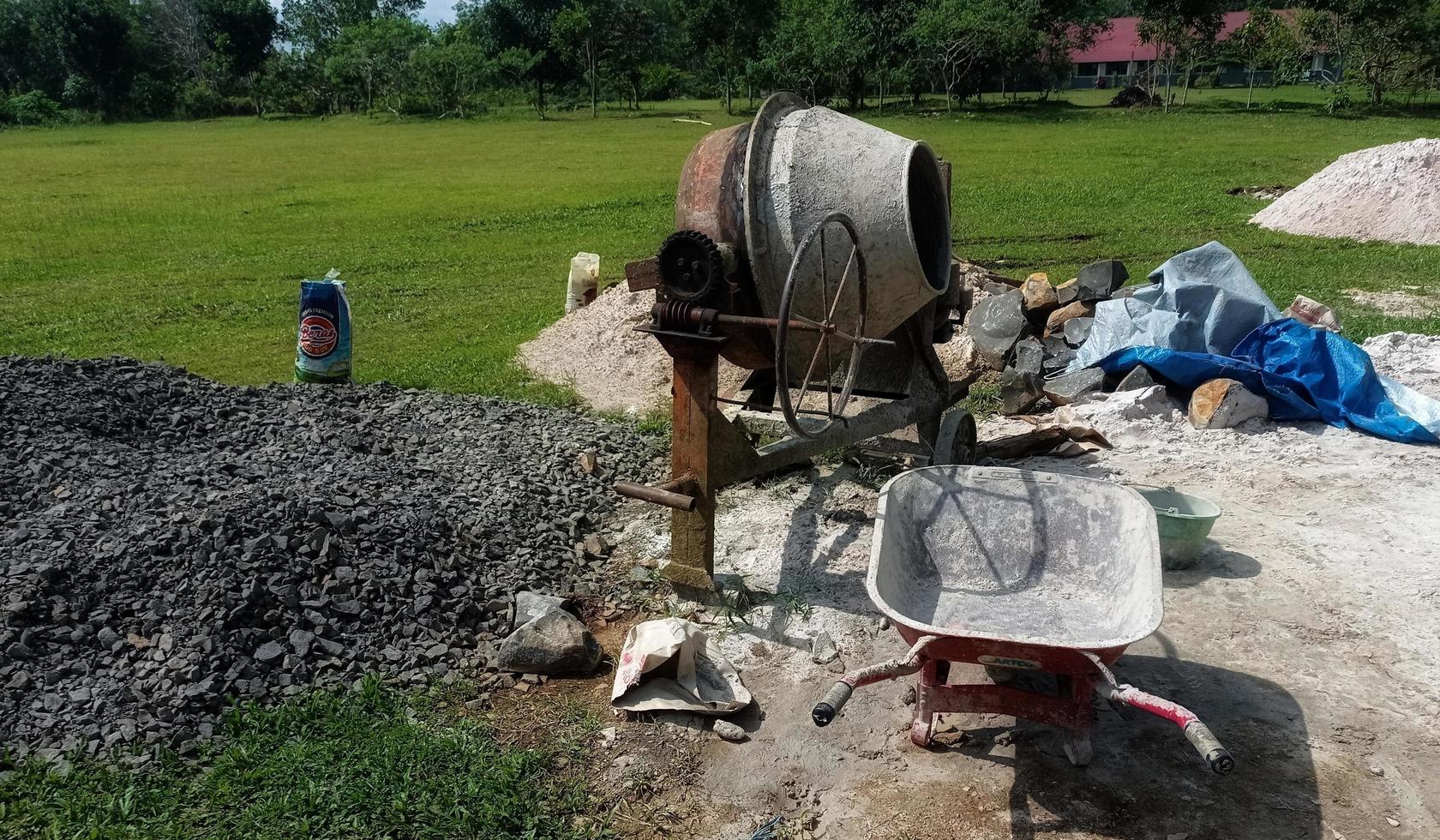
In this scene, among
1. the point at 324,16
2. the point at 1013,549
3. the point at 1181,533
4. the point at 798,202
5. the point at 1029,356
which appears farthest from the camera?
the point at 324,16

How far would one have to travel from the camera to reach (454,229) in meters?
15.4

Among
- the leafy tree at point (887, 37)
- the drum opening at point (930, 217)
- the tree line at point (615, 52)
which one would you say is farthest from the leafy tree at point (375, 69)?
the drum opening at point (930, 217)

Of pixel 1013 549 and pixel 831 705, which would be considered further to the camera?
pixel 1013 549

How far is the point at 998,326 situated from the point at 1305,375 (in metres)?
2.06

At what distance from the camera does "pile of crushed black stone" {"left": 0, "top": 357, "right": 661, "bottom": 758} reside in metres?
3.62

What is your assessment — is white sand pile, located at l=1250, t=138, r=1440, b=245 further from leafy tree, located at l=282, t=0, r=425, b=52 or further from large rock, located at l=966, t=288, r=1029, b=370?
leafy tree, located at l=282, t=0, r=425, b=52

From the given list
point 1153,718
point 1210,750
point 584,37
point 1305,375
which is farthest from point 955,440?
point 584,37

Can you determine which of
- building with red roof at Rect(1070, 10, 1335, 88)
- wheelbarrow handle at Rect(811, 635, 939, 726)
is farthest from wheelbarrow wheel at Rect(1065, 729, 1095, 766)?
building with red roof at Rect(1070, 10, 1335, 88)

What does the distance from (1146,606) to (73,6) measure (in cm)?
6664

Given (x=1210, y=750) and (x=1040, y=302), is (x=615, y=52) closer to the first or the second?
(x=1040, y=302)

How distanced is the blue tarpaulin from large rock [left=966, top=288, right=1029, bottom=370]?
3.46 feet

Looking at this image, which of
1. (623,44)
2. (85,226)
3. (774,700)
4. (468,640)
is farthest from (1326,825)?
(623,44)

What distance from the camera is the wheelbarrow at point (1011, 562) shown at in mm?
3590

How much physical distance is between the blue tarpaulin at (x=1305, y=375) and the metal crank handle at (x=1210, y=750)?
4.62m
